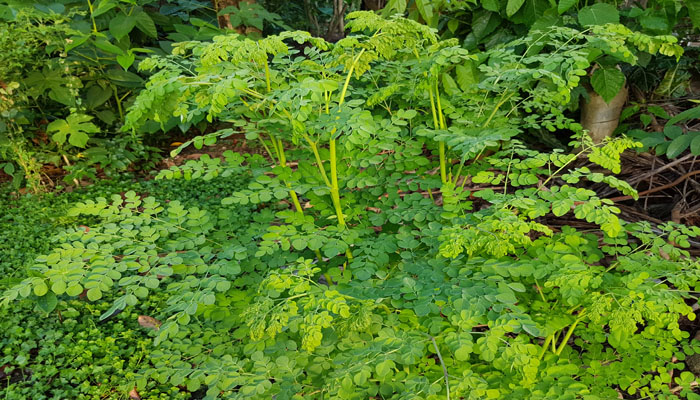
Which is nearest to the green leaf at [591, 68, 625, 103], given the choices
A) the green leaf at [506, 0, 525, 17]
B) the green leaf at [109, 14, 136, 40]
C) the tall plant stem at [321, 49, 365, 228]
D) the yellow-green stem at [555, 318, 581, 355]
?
the green leaf at [506, 0, 525, 17]

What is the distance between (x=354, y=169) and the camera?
1.74 m

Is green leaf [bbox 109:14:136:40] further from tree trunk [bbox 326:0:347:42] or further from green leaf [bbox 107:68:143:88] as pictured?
tree trunk [bbox 326:0:347:42]

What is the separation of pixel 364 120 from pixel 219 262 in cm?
61

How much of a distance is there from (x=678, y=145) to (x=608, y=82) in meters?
0.46

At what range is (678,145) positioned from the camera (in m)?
2.37

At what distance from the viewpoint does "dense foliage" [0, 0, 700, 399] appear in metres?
1.25

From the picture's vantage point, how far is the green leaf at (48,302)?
1.39 metres

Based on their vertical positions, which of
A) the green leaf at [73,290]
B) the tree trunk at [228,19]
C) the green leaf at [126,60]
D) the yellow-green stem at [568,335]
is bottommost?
the yellow-green stem at [568,335]

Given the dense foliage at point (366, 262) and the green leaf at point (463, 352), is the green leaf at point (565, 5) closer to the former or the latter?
the dense foliage at point (366, 262)

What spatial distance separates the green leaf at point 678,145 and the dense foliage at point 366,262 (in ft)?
3.01

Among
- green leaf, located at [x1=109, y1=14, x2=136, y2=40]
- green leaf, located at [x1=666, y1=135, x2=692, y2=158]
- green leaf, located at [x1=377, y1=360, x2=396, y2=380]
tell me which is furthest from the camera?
green leaf, located at [x1=109, y1=14, x2=136, y2=40]

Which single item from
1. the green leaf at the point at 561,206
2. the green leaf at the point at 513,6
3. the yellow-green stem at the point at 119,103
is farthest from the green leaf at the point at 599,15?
the yellow-green stem at the point at 119,103

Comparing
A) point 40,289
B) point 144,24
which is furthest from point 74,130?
point 40,289

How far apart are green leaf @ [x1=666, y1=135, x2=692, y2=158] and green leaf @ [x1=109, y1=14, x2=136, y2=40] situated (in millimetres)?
3953
